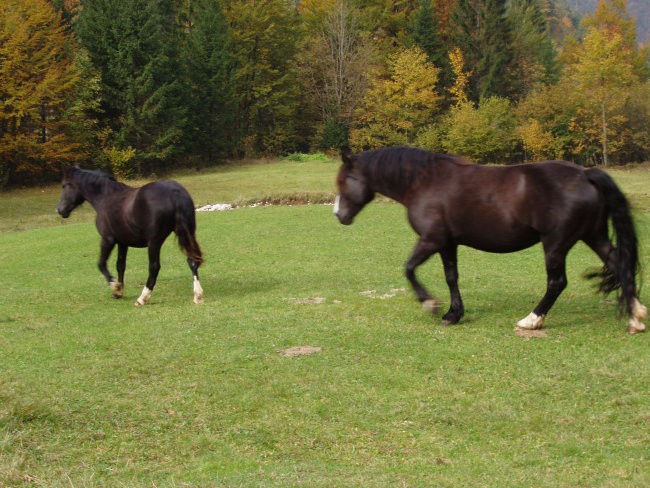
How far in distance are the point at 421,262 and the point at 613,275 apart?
7.48 feet

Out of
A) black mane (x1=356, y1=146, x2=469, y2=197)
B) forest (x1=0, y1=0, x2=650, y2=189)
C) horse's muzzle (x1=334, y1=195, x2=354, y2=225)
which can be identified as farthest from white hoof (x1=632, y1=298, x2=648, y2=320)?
forest (x1=0, y1=0, x2=650, y2=189)

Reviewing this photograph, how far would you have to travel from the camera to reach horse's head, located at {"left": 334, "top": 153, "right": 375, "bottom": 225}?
8.80m

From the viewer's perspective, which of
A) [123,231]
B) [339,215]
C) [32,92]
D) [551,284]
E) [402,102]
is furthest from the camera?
[402,102]

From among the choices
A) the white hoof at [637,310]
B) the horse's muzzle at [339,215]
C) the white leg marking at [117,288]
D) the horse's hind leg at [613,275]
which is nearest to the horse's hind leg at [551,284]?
the horse's hind leg at [613,275]

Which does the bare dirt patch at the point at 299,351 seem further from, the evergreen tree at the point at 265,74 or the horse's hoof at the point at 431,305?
the evergreen tree at the point at 265,74

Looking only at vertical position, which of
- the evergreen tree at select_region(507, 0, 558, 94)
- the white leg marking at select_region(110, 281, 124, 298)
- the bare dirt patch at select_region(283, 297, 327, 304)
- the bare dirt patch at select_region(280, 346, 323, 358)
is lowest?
the white leg marking at select_region(110, 281, 124, 298)

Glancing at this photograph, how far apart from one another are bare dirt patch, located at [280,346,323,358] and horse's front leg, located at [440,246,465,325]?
5.81 feet

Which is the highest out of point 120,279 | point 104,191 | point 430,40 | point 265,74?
point 430,40

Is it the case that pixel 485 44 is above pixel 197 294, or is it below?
above

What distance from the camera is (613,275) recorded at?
7.95 m

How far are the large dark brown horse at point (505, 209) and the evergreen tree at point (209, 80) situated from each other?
44.4 m

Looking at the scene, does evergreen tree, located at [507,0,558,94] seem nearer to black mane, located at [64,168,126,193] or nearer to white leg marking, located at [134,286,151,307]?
black mane, located at [64,168,126,193]

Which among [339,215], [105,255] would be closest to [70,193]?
[105,255]

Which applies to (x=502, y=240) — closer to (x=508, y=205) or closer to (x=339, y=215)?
(x=508, y=205)
